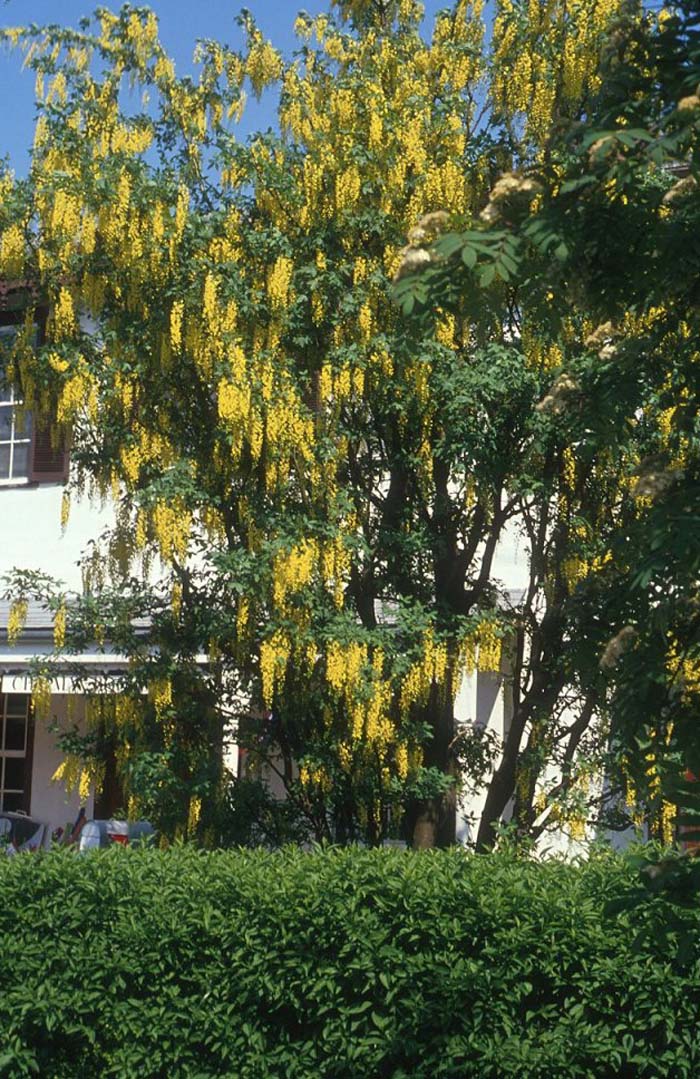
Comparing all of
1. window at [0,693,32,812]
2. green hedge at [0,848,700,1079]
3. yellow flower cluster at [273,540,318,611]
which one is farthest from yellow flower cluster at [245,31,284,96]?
window at [0,693,32,812]

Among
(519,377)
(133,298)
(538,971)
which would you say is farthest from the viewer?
(133,298)

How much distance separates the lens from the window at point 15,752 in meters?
17.5

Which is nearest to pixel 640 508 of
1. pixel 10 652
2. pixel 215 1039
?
pixel 215 1039

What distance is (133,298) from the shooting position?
29.7ft

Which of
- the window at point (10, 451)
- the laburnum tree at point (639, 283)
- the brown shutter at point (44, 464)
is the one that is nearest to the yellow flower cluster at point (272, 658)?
the laburnum tree at point (639, 283)

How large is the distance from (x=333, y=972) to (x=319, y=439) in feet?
12.3

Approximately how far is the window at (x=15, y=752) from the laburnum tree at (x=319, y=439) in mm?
8228

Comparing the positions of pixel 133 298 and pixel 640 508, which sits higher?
pixel 133 298

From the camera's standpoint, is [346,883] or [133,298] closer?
[346,883]

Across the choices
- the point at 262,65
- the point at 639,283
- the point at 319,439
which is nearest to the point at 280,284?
the point at 319,439

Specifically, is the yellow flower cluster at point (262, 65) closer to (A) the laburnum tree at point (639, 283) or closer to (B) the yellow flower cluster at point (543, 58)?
(B) the yellow flower cluster at point (543, 58)

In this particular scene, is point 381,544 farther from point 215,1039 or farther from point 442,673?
point 215,1039

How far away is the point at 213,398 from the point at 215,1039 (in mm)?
4264

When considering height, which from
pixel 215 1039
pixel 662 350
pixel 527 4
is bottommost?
pixel 215 1039
